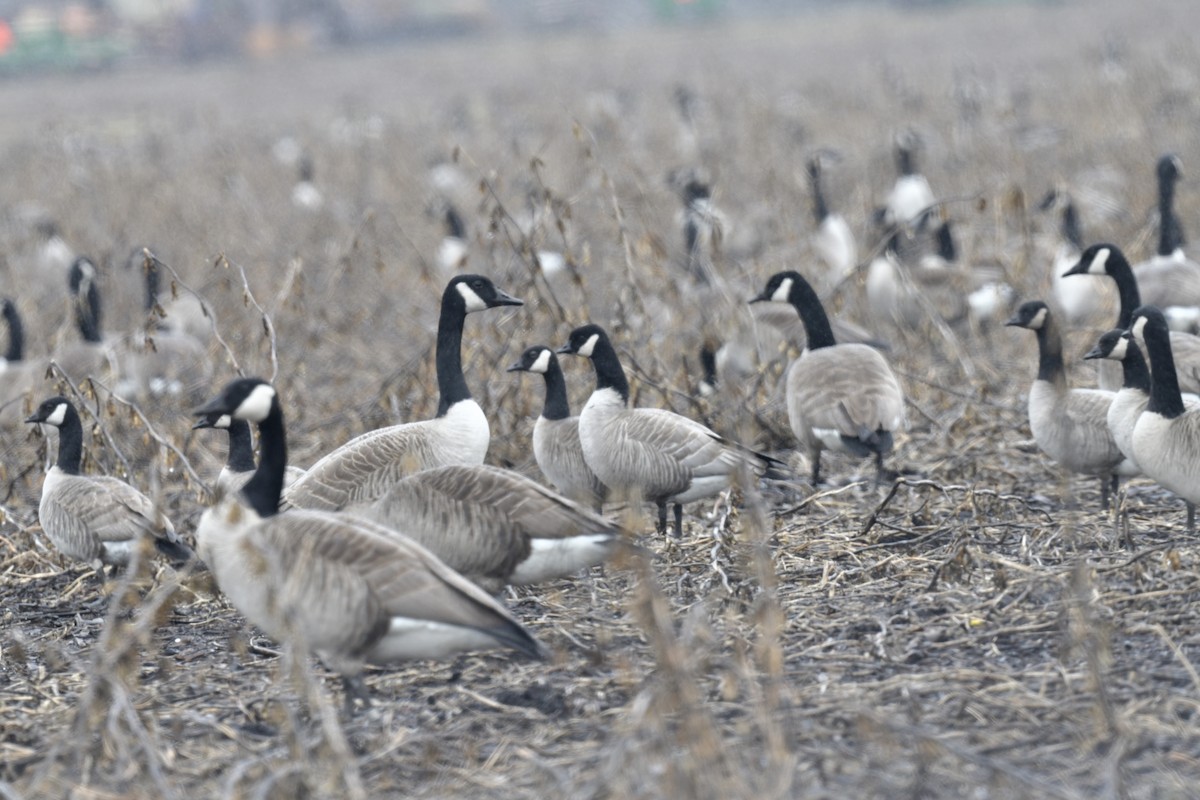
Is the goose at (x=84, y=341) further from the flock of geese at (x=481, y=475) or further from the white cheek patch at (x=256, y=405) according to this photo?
the white cheek patch at (x=256, y=405)

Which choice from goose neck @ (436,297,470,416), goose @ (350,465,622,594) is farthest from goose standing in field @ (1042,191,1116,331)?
goose @ (350,465,622,594)

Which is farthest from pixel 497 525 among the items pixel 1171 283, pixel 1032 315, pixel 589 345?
pixel 1171 283

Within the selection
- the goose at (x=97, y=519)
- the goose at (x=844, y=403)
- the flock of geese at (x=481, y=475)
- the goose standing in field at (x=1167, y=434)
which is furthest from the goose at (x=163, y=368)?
the goose standing in field at (x=1167, y=434)

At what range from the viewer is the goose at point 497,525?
5633 mm

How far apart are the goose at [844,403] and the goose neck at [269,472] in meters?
3.27

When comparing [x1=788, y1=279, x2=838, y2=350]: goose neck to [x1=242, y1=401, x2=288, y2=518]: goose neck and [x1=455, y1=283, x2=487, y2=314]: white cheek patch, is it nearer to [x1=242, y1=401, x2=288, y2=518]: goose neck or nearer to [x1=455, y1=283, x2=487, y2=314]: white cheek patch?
[x1=455, y1=283, x2=487, y2=314]: white cheek patch

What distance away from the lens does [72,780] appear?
15.4 feet

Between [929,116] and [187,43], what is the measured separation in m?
35.8

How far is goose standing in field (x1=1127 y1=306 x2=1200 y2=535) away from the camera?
6191mm

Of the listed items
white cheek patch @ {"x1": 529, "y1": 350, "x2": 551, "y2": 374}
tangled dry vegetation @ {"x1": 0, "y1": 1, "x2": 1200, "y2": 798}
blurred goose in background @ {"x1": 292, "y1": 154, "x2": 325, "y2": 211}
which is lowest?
tangled dry vegetation @ {"x1": 0, "y1": 1, "x2": 1200, "y2": 798}

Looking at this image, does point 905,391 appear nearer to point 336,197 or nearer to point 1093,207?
point 1093,207

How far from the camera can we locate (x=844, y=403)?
25.1ft

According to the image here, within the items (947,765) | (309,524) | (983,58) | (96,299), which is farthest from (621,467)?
(983,58)

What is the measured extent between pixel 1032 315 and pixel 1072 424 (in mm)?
872
